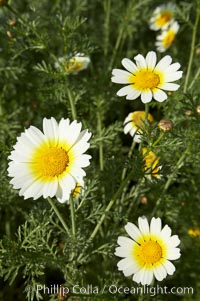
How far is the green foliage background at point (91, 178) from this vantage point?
1892 millimetres

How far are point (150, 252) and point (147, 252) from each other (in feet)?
0.04

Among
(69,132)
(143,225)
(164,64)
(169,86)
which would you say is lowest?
(143,225)

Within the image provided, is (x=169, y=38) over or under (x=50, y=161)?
over

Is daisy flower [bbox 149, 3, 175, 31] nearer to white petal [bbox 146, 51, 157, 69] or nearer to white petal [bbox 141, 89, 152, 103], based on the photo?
white petal [bbox 146, 51, 157, 69]

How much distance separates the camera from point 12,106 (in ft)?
9.95

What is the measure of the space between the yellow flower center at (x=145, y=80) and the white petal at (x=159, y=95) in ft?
0.10

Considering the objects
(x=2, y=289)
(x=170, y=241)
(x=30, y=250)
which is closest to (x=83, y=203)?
(x=30, y=250)

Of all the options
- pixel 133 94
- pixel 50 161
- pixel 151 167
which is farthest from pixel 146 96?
pixel 50 161

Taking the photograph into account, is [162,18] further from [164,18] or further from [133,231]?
[133,231]

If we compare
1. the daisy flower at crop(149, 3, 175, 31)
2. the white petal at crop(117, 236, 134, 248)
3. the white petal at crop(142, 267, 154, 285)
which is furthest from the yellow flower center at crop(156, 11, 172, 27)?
the white petal at crop(142, 267, 154, 285)

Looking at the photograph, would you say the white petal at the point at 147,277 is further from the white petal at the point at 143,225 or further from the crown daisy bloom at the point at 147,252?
the white petal at the point at 143,225

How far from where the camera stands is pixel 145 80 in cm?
182

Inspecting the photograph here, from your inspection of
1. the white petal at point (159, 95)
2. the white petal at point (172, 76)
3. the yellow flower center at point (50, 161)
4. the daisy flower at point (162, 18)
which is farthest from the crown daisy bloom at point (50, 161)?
the daisy flower at point (162, 18)

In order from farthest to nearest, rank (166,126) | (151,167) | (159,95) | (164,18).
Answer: (164,18)
(151,167)
(159,95)
(166,126)
